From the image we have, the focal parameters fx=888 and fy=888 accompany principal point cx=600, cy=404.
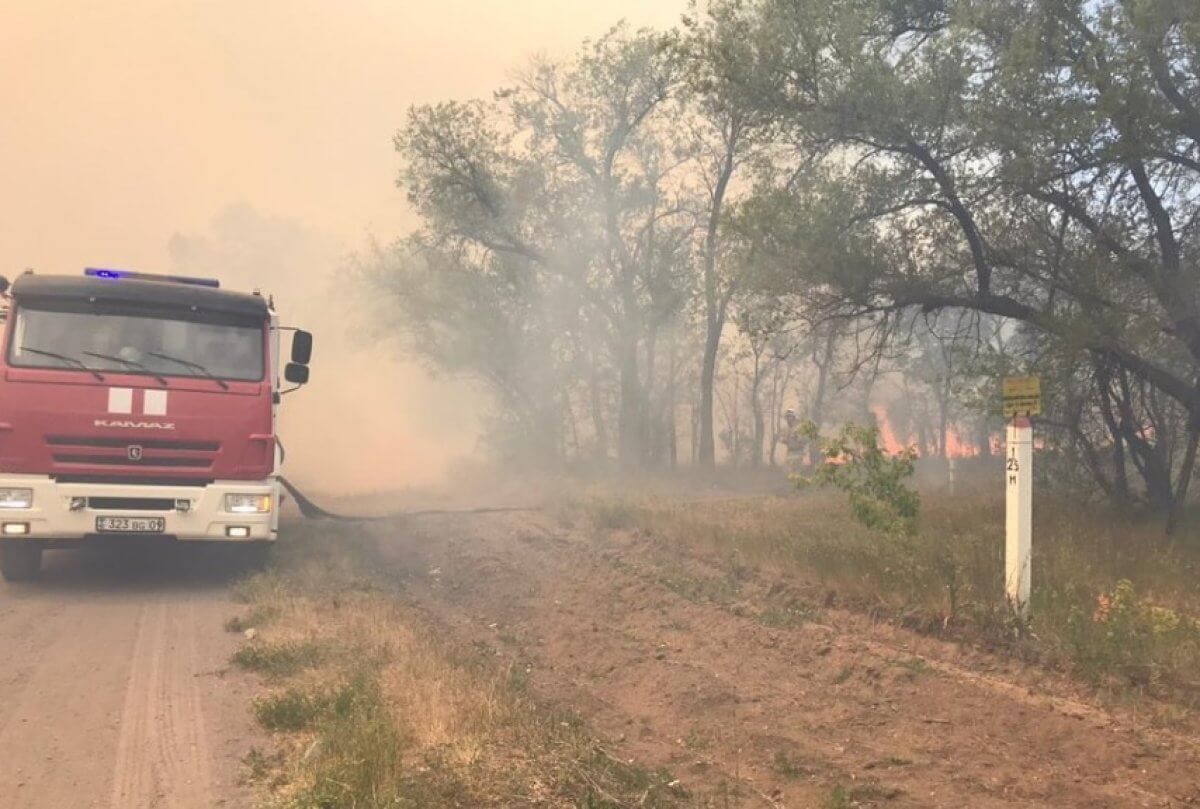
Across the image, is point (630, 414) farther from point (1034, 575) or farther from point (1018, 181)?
point (1034, 575)

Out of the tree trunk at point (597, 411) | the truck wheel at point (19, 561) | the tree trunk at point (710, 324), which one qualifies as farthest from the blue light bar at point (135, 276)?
the tree trunk at point (597, 411)

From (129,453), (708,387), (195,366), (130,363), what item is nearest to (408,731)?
(129,453)

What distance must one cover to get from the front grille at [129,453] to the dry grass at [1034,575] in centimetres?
510

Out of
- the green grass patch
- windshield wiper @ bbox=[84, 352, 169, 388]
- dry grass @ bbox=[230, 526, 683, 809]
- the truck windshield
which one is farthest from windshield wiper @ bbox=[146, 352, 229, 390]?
the green grass patch

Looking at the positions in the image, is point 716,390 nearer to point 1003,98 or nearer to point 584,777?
point 1003,98

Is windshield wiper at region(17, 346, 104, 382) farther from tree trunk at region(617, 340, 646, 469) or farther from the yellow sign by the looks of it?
tree trunk at region(617, 340, 646, 469)

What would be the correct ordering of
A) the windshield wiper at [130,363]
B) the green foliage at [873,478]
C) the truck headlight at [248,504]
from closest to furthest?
the green foliage at [873,478] → the windshield wiper at [130,363] → the truck headlight at [248,504]

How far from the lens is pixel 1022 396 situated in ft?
19.2

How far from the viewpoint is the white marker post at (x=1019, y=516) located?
5780 mm

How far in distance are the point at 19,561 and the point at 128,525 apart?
5.09 ft

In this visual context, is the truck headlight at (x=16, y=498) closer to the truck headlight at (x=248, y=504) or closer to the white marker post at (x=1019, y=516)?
the truck headlight at (x=248, y=504)

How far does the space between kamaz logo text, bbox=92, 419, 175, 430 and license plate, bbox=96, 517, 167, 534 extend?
848 millimetres

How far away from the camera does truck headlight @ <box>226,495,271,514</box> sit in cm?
855

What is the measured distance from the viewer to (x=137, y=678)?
5.80 meters
